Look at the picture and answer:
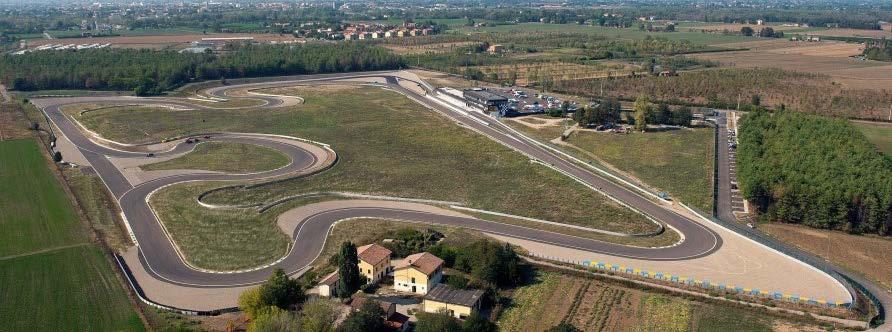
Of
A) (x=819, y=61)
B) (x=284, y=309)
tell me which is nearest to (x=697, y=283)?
(x=284, y=309)

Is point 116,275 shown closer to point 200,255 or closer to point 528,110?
point 200,255

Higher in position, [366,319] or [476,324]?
[366,319]

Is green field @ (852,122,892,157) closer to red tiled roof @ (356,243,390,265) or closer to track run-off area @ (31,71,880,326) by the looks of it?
track run-off area @ (31,71,880,326)

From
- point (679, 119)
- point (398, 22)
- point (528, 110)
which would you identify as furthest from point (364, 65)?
point (398, 22)

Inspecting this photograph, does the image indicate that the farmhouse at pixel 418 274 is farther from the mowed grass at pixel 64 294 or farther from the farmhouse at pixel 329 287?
the mowed grass at pixel 64 294

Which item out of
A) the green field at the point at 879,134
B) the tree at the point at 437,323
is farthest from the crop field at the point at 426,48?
the tree at the point at 437,323

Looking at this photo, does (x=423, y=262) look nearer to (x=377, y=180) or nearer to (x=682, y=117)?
(x=377, y=180)

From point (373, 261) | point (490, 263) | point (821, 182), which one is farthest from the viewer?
point (821, 182)

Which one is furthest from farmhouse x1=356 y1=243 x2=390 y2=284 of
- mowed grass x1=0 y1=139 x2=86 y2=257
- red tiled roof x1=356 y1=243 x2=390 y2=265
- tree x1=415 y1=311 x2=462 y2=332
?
mowed grass x1=0 y1=139 x2=86 y2=257
